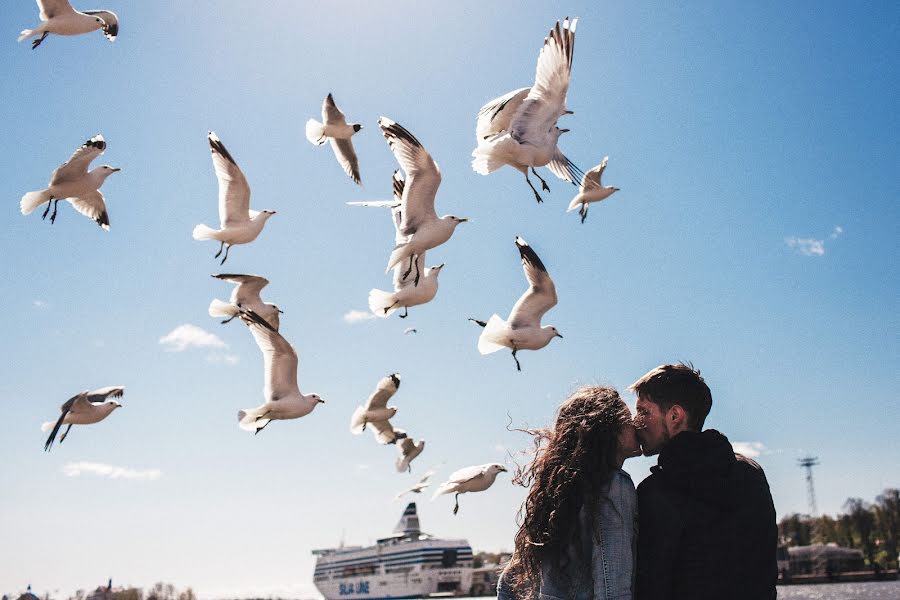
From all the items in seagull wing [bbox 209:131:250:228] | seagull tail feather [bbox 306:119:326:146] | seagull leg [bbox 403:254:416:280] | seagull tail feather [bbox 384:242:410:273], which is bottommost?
seagull tail feather [bbox 384:242:410:273]

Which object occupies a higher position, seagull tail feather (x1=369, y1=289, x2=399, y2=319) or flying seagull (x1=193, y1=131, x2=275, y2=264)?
flying seagull (x1=193, y1=131, x2=275, y2=264)

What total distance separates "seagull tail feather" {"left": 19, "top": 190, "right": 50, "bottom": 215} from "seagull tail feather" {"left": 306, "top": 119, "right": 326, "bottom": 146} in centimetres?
311

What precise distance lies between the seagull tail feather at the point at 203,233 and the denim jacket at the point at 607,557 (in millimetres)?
8045

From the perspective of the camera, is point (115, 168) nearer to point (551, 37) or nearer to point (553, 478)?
point (551, 37)

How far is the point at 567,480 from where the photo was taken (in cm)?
241

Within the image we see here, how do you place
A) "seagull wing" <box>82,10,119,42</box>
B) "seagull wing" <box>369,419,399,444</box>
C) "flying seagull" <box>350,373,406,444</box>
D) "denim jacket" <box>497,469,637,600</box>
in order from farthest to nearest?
1. "seagull wing" <box>369,419,399,444</box>
2. "flying seagull" <box>350,373,406,444</box>
3. "seagull wing" <box>82,10,119,42</box>
4. "denim jacket" <box>497,469,637,600</box>

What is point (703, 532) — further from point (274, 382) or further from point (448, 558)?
point (448, 558)

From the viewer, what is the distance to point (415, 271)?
32.7 feet

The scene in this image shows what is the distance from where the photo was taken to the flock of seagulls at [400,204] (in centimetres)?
819

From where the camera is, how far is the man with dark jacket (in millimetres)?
2305

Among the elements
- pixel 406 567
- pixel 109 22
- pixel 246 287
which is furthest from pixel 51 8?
pixel 406 567

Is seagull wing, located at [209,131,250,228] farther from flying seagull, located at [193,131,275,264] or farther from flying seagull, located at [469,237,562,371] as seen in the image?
flying seagull, located at [469,237,562,371]

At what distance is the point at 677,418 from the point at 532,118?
6061 mm

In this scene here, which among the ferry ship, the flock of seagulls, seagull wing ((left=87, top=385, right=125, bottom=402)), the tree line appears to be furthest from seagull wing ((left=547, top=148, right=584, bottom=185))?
the tree line
